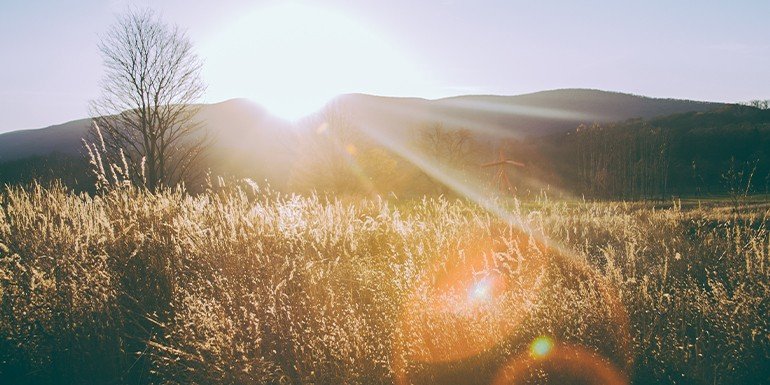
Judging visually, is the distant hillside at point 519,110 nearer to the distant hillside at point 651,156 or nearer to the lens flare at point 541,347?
the distant hillside at point 651,156

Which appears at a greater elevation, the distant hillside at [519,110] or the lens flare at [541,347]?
the distant hillside at [519,110]

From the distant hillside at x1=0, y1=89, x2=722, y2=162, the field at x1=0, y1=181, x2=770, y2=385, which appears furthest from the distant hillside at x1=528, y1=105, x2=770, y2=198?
the distant hillside at x1=0, y1=89, x2=722, y2=162

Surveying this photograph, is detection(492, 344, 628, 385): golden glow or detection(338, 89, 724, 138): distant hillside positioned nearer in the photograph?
detection(492, 344, 628, 385): golden glow

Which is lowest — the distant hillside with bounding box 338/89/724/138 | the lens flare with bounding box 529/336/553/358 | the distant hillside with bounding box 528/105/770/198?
the distant hillside with bounding box 528/105/770/198

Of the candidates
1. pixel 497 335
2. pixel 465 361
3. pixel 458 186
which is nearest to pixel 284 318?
pixel 465 361

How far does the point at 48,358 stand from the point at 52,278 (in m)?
0.77

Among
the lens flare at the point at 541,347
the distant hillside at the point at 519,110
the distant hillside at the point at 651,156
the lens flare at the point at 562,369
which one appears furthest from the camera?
the distant hillside at the point at 519,110

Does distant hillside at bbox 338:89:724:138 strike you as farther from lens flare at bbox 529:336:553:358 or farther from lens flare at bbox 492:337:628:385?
lens flare at bbox 492:337:628:385

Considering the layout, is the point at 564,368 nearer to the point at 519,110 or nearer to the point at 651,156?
the point at 651,156

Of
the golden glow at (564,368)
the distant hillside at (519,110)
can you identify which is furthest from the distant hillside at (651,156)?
the distant hillside at (519,110)

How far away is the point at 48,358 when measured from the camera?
12.3 feet

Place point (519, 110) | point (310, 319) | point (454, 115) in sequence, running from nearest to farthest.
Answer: point (310, 319) < point (454, 115) < point (519, 110)

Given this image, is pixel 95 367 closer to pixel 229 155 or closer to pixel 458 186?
pixel 458 186

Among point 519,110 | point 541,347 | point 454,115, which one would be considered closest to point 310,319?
point 541,347
